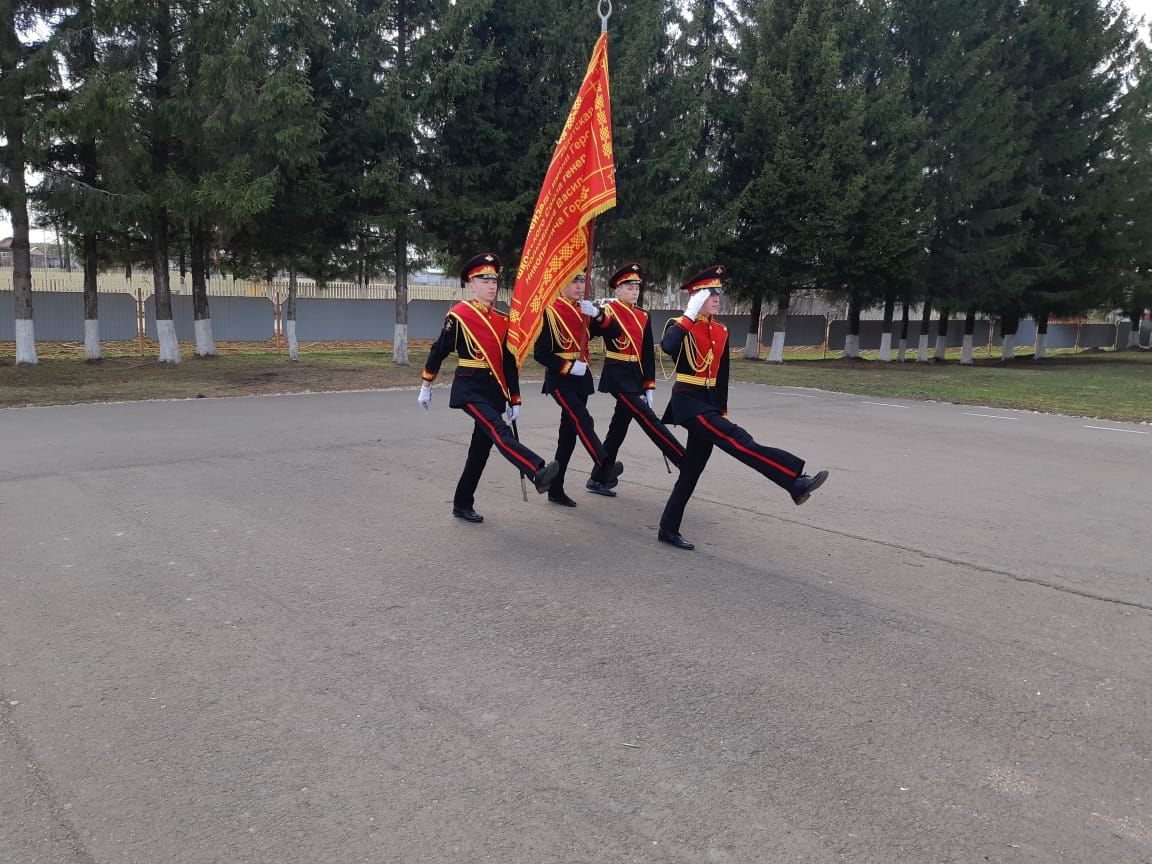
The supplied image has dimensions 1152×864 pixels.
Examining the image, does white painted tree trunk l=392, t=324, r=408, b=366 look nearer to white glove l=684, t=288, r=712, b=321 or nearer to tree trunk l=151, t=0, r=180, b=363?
tree trunk l=151, t=0, r=180, b=363

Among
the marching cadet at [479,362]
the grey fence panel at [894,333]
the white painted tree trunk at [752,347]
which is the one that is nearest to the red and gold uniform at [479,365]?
the marching cadet at [479,362]

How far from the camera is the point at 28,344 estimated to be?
19594 mm

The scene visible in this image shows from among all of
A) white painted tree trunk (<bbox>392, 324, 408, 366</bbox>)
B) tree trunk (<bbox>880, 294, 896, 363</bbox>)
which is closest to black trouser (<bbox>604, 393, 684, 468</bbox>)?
white painted tree trunk (<bbox>392, 324, 408, 366</bbox>)

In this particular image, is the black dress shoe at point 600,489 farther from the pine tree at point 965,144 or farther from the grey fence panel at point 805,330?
the grey fence panel at point 805,330

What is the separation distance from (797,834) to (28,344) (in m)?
21.3

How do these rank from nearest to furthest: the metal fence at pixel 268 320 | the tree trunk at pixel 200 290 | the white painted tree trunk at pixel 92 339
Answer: the white painted tree trunk at pixel 92 339 < the tree trunk at pixel 200 290 < the metal fence at pixel 268 320

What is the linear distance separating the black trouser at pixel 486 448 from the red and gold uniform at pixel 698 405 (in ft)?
3.38

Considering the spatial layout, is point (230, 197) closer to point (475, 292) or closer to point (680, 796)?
point (475, 292)

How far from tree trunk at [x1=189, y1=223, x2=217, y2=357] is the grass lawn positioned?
0.60 meters

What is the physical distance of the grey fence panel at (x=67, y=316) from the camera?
2561 cm

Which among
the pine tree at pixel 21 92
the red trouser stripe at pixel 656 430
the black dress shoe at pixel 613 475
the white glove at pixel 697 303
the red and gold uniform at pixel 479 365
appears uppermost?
the pine tree at pixel 21 92

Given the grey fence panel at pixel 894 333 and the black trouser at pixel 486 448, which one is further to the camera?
the grey fence panel at pixel 894 333

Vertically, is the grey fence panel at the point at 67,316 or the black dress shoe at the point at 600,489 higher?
the grey fence panel at the point at 67,316

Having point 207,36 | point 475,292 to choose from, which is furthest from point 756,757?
point 207,36
